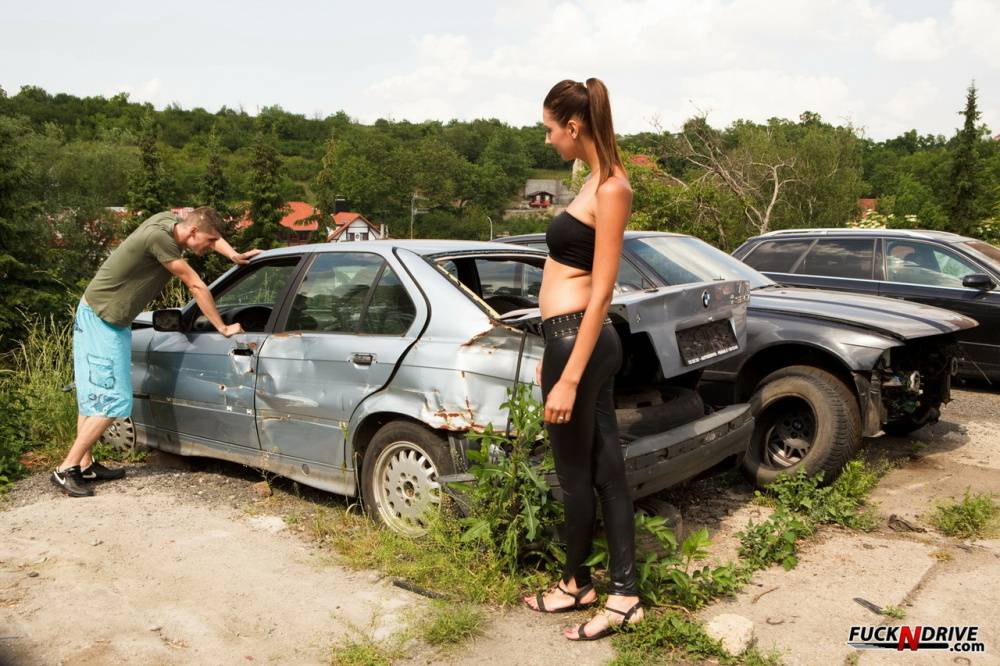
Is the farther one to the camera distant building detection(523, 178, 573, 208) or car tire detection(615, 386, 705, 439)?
distant building detection(523, 178, 573, 208)

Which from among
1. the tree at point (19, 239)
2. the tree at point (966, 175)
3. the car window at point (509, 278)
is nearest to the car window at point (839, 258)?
the car window at point (509, 278)

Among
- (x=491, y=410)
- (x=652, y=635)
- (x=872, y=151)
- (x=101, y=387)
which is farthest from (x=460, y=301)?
(x=872, y=151)

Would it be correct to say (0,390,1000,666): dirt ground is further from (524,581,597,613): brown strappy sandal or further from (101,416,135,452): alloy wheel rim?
(101,416,135,452): alloy wheel rim

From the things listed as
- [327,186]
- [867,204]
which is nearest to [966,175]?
[867,204]

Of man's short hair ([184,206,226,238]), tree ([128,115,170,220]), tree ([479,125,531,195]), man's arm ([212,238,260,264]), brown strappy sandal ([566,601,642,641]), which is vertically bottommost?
brown strappy sandal ([566,601,642,641])

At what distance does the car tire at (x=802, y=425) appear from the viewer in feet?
16.4

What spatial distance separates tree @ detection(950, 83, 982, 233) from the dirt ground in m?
53.1

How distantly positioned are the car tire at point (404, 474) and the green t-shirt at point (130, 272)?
80.4 inches

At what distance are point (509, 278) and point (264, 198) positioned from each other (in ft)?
237

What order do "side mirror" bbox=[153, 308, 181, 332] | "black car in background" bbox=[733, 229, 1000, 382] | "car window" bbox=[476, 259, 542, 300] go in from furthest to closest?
"black car in background" bbox=[733, 229, 1000, 382]
"side mirror" bbox=[153, 308, 181, 332]
"car window" bbox=[476, 259, 542, 300]

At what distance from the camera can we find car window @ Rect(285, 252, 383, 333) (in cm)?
457

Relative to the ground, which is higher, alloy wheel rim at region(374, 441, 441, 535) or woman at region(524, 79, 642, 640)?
woman at region(524, 79, 642, 640)

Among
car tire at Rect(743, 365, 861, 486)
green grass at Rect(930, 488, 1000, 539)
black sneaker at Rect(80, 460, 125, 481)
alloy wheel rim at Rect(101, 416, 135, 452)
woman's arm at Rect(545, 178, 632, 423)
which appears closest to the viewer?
woman's arm at Rect(545, 178, 632, 423)

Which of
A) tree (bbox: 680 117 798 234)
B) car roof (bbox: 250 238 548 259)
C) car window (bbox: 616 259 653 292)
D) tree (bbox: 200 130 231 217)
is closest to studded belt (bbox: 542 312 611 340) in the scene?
car roof (bbox: 250 238 548 259)
